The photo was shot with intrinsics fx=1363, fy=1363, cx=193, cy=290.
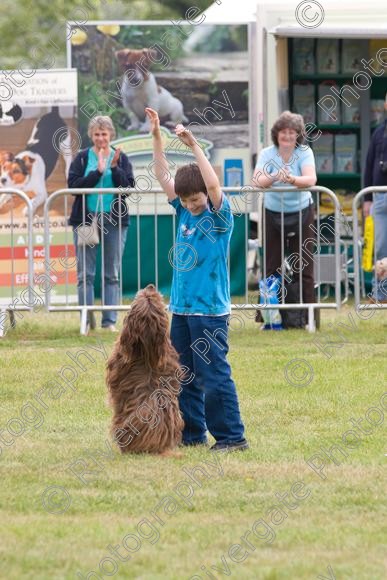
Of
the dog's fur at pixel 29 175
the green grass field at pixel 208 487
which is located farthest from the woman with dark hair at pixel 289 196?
Result: the dog's fur at pixel 29 175

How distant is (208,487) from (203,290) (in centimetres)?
121

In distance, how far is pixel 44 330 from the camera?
12.9 metres

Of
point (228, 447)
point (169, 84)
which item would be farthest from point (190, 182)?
point (169, 84)

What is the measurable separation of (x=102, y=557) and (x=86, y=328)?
7.25 meters

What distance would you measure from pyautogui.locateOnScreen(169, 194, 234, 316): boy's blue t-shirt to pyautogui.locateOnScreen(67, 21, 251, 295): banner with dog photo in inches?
358

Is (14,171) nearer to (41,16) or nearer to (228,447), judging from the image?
(228,447)

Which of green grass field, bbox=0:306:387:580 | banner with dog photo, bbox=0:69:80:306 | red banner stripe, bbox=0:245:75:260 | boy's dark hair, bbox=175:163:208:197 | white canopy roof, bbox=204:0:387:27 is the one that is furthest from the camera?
banner with dog photo, bbox=0:69:80:306

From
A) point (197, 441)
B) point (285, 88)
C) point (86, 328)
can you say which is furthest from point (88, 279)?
point (197, 441)

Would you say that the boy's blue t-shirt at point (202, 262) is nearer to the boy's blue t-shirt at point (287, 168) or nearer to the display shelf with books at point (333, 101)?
the boy's blue t-shirt at point (287, 168)

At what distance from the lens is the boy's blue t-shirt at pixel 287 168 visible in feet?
40.3

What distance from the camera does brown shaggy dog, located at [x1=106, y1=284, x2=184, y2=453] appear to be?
722cm

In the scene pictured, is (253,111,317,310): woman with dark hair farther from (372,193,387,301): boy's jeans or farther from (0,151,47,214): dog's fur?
(0,151,47,214): dog's fur

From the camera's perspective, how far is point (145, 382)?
735cm

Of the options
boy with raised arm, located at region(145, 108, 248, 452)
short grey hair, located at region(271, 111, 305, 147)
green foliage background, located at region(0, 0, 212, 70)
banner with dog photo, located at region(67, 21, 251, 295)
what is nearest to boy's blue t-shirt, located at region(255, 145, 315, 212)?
short grey hair, located at region(271, 111, 305, 147)
